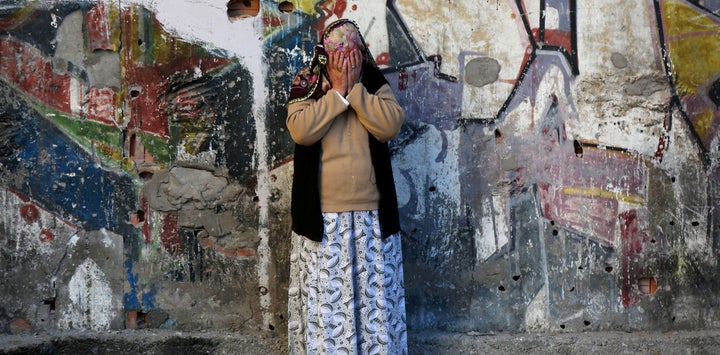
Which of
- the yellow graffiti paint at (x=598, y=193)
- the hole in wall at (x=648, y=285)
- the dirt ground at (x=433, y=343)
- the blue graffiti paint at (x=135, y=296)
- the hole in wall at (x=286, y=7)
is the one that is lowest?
the dirt ground at (x=433, y=343)

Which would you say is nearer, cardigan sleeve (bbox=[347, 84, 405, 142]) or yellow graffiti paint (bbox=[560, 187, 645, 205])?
cardigan sleeve (bbox=[347, 84, 405, 142])

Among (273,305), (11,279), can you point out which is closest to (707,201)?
(273,305)

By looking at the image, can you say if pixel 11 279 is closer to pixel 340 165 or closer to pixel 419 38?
pixel 340 165

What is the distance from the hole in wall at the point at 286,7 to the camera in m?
4.47

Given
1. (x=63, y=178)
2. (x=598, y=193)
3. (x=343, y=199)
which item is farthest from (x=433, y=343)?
(x=63, y=178)

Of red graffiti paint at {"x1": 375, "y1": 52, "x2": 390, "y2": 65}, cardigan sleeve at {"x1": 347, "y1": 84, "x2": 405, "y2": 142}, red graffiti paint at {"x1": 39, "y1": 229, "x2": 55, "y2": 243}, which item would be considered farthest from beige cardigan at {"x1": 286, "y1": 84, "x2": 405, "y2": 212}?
red graffiti paint at {"x1": 39, "y1": 229, "x2": 55, "y2": 243}

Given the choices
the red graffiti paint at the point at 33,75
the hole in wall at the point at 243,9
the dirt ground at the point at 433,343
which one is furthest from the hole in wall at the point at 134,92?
the dirt ground at the point at 433,343

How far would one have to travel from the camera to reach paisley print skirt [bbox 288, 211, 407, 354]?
390 centimetres

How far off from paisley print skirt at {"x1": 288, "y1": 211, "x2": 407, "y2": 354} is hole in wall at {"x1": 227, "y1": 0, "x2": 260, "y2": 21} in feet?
4.30

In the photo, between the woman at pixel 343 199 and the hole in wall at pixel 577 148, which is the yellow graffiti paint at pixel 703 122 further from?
the woman at pixel 343 199

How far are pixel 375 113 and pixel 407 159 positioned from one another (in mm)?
757

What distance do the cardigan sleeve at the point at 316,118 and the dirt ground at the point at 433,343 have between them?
1.35 metres

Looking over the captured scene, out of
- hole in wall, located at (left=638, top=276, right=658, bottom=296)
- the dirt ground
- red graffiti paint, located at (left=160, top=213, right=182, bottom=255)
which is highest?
red graffiti paint, located at (left=160, top=213, right=182, bottom=255)

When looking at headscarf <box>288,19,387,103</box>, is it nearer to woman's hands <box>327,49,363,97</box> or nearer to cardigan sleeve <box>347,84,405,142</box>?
woman's hands <box>327,49,363,97</box>
